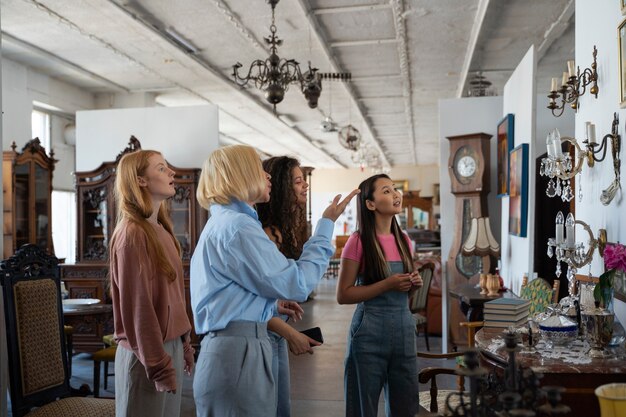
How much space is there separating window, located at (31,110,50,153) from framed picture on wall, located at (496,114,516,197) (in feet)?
25.4

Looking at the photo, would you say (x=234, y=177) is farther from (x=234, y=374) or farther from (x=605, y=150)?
(x=605, y=150)

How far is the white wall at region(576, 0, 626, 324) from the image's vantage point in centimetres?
295

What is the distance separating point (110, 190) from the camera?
297 inches

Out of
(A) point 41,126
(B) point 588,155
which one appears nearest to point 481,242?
(B) point 588,155

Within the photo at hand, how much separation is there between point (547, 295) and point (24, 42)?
7.27 metres

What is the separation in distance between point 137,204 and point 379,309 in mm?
1098

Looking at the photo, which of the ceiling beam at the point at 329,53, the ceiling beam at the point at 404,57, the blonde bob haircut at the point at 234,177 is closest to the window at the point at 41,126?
the ceiling beam at the point at 329,53

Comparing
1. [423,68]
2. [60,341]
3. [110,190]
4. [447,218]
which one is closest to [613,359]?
[60,341]

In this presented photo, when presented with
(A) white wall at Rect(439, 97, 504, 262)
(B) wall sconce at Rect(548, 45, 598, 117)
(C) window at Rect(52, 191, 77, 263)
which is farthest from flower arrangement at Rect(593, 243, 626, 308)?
(C) window at Rect(52, 191, 77, 263)

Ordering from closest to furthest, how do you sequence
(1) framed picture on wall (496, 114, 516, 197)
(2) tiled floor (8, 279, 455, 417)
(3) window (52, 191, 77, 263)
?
(2) tiled floor (8, 279, 455, 417)
(1) framed picture on wall (496, 114, 516, 197)
(3) window (52, 191, 77, 263)

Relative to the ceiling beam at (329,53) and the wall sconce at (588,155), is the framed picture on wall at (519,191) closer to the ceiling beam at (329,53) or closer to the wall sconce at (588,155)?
the wall sconce at (588,155)

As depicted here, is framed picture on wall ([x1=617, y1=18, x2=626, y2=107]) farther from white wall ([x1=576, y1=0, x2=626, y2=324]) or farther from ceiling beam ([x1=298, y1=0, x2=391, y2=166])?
ceiling beam ([x1=298, y1=0, x2=391, y2=166])

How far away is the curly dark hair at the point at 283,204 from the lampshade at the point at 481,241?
4203mm

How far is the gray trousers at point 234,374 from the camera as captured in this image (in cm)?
190
